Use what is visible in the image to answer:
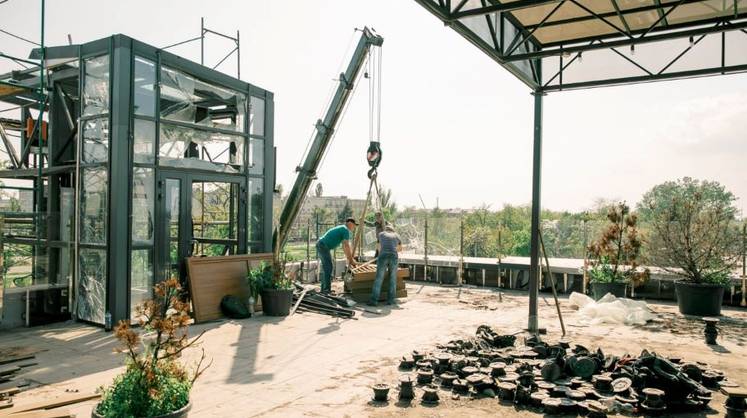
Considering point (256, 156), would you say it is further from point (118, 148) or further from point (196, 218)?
point (118, 148)

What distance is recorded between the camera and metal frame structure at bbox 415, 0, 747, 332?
732 centimetres

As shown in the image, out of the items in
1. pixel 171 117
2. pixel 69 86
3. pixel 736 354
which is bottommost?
pixel 736 354

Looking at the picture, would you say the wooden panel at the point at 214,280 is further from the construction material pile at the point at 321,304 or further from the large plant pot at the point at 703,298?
the large plant pot at the point at 703,298

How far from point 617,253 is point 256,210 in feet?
28.0

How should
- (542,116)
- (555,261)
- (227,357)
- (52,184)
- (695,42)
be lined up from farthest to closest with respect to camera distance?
(555,261)
(52,184)
(542,116)
(695,42)
(227,357)

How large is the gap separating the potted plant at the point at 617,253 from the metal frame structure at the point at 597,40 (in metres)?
3.83

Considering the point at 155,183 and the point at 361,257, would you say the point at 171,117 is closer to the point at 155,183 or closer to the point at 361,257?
the point at 155,183

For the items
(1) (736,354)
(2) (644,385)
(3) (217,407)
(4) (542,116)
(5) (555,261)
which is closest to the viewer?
(3) (217,407)

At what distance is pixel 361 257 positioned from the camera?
648 inches

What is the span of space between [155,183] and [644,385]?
8.29 metres

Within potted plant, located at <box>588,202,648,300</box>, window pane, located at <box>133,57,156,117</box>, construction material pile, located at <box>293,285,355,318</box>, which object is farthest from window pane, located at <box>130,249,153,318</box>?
potted plant, located at <box>588,202,648,300</box>

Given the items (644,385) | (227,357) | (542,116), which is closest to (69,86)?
(227,357)

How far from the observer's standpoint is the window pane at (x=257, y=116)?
1162cm

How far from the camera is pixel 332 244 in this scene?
12.8m
